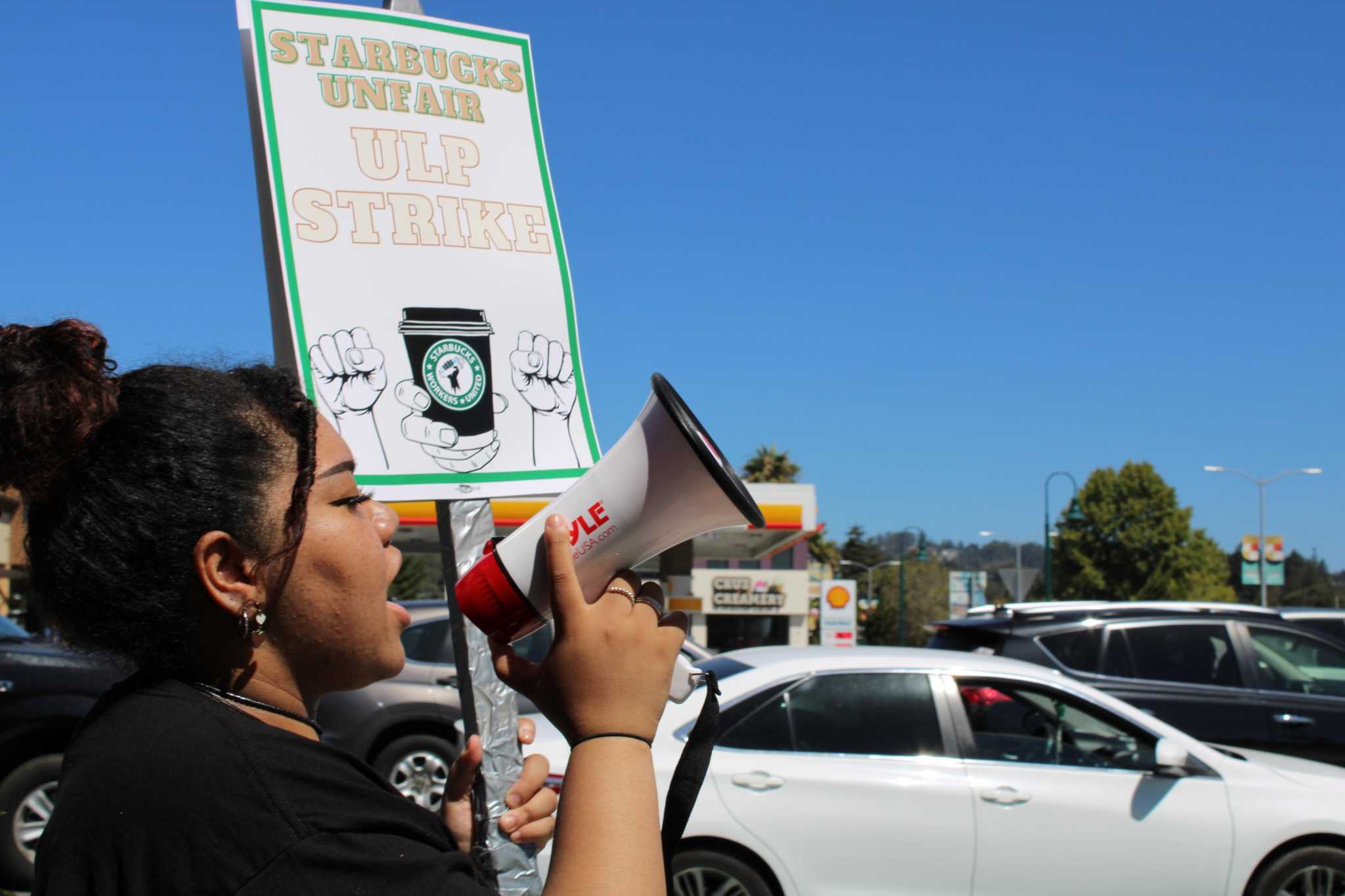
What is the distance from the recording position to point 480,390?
2732 mm

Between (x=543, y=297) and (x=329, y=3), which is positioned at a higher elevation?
(x=329, y=3)

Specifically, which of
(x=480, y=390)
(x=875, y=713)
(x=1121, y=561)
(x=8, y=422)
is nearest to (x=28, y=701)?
(x=875, y=713)

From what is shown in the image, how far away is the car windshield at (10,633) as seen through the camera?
764 cm

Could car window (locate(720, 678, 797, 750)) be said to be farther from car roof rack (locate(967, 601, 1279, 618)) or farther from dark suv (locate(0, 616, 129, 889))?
Answer: dark suv (locate(0, 616, 129, 889))

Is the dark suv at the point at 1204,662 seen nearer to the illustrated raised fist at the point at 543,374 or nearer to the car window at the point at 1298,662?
the car window at the point at 1298,662

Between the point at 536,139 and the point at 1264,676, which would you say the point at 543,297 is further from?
the point at 1264,676

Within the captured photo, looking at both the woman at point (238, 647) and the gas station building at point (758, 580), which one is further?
the gas station building at point (758, 580)

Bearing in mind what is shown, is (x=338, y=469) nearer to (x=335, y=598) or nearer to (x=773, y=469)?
(x=335, y=598)

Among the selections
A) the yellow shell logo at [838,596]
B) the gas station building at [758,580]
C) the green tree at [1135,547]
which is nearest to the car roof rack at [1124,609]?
the yellow shell logo at [838,596]

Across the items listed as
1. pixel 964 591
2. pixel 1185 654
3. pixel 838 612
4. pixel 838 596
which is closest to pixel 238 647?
pixel 1185 654

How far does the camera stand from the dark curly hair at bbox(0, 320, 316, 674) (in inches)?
53.0

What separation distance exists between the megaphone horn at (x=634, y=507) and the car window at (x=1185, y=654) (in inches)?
294

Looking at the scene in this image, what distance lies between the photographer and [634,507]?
162 cm

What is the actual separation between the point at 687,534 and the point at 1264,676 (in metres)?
7.89
